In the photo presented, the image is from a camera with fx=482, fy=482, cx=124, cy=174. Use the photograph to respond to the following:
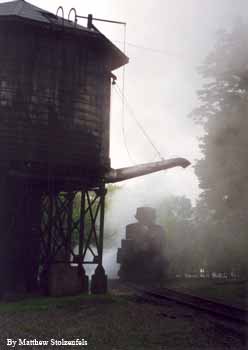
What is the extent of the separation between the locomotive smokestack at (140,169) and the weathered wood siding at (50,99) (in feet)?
2.56

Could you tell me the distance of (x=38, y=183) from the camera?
15172mm

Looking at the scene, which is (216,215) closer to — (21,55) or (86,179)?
(86,179)

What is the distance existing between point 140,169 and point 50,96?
4.37 m

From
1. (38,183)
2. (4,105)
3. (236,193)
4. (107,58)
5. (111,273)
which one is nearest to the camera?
(4,105)

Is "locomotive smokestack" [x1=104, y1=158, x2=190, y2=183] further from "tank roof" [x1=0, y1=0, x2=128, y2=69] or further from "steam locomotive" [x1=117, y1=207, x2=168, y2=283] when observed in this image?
"steam locomotive" [x1=117, y1=207, x2=168, y2=283]

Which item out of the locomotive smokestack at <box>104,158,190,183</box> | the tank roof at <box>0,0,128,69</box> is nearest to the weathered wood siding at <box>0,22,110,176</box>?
the tank roof at <box>0,0,128,69</box>

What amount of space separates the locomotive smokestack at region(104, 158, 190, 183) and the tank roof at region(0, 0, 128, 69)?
12.6 ft

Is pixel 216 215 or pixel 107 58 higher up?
pixel 107 58

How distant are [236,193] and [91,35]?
25.2ft

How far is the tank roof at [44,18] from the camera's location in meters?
14.7

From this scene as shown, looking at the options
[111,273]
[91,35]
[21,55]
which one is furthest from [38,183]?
[111,273]

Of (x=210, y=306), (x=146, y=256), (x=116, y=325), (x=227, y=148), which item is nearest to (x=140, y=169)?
(x=227, y=148)

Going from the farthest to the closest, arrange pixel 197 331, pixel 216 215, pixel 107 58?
pixel 216 215 → pixel 107 58 → pixel 197 331

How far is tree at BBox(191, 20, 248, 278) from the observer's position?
17531mm
